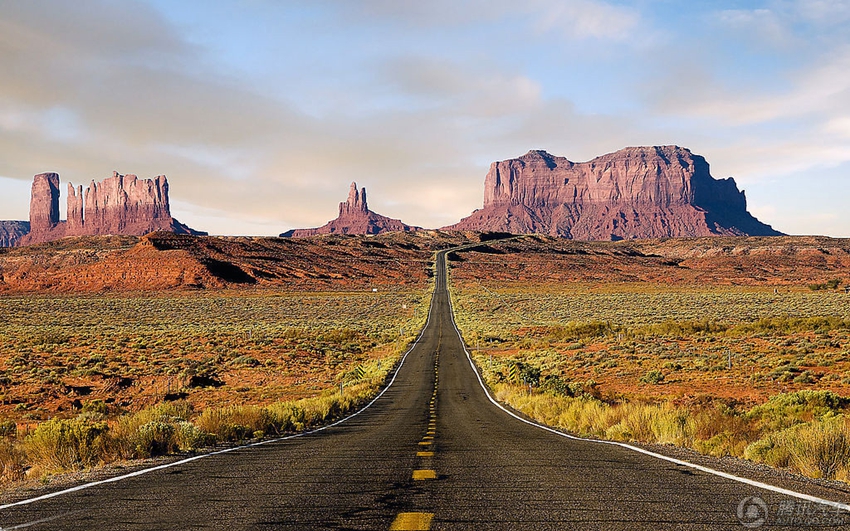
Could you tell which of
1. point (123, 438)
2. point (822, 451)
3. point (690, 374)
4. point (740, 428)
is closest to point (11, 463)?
point (123, 438)

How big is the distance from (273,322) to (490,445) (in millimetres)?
59301

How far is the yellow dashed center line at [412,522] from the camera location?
16.6 ft

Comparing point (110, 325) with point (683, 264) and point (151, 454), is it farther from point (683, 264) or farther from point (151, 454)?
point (683, 264)

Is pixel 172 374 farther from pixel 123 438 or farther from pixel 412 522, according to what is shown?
pixel 412 522

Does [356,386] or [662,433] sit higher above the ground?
[662,433]

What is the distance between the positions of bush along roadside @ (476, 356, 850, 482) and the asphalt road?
1888 millimetres

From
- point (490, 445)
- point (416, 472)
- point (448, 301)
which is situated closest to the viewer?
point (416, 472)

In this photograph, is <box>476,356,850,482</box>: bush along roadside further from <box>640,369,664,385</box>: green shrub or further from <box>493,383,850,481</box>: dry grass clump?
<box>640,369,664,385</box>: green shrub

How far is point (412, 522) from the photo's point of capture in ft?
17.2

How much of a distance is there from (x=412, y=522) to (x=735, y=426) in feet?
31.1

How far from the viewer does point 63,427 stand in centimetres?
1071

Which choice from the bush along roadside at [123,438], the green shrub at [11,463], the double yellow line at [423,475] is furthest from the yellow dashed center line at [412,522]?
the green shrub at [11,463]

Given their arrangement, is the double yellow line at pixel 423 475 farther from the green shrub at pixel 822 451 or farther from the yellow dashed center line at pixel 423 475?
the green shrub at pixel 822 451

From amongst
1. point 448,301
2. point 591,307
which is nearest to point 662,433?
point 591,307
